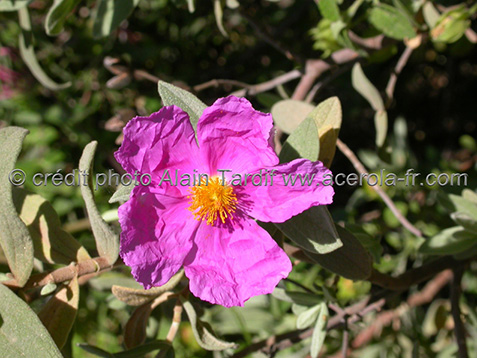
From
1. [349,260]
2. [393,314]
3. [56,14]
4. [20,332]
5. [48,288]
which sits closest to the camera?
[20,332]

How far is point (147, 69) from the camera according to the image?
316 centimetres

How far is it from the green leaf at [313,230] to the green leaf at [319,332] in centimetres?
41

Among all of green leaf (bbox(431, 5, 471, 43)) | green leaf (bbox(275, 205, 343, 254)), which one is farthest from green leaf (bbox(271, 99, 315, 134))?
green leaf (bbox(431, 5, 471, 43))

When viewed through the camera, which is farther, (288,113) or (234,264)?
(288,113)

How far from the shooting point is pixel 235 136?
137cm

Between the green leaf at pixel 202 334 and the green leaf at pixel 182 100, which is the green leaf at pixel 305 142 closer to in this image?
the green leaf at pixel 182 100

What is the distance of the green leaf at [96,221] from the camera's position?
128 centimetres

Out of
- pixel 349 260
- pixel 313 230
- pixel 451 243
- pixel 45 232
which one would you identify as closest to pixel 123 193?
pixel 45 232

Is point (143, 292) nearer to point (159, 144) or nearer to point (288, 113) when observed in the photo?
point (159, 144)

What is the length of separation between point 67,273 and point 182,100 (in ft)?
1.91

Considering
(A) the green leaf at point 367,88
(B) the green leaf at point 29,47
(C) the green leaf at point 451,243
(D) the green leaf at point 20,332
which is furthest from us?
(B) the green leaf at point 29,47

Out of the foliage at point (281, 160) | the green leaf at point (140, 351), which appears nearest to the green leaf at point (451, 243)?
the foliage at point (281, 160)

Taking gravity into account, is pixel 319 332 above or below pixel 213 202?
below

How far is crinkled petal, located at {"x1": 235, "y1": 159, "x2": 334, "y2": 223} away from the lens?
124 cm
